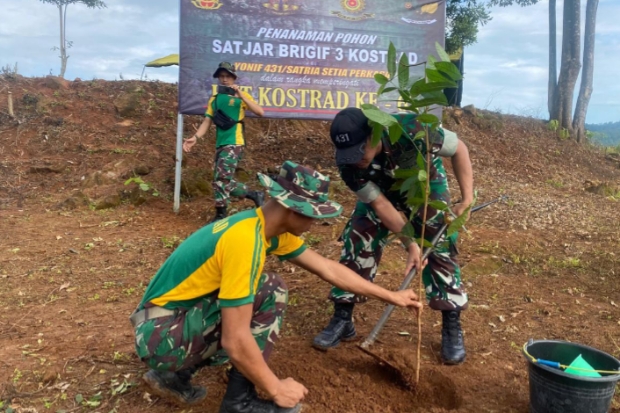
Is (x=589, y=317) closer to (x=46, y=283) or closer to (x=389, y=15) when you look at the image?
(x=46, y=283)

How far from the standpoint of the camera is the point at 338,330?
3.02 m

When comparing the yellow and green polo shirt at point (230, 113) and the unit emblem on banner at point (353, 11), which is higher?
the unit emblem on banner at point (353, 11)

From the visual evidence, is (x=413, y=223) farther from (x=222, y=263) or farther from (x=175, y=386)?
(x=175, y=386)

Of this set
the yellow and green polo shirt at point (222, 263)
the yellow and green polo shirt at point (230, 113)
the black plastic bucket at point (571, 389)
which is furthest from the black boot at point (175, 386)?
the yellow and green polo shirt at point (230, 113)

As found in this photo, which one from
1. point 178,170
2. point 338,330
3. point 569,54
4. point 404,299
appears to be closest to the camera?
point 404,299

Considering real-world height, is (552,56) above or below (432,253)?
above

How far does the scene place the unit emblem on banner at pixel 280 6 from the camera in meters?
6.23

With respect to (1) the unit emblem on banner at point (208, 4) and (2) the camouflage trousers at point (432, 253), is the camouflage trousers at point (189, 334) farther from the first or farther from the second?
(1) the unit emblem on banner at point (208, 4)

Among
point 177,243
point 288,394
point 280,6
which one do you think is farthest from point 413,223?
point 280,6

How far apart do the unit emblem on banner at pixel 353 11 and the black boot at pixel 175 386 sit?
5215 mm

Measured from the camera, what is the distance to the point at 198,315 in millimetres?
2043

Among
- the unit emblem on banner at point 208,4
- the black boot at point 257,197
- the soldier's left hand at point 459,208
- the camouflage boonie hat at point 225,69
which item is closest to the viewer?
the soldier's left hand at point 459,208

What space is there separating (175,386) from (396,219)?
1.35 metres

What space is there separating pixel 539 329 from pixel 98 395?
8.51 feet
